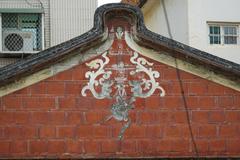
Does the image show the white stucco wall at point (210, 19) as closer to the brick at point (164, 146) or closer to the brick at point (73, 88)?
the brick at point (164, 146)

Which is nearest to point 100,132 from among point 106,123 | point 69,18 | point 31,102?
point 106,123

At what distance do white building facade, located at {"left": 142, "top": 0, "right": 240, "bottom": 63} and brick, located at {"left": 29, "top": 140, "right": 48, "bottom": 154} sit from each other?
10139 millimetres

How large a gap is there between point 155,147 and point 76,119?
4.23ft

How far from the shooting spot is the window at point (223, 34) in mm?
20156

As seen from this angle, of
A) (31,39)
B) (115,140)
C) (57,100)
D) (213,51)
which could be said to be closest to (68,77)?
(57,100)

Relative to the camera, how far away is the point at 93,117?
9984mm

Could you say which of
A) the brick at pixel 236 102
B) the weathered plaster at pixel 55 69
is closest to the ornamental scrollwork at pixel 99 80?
the weathered plaster at pixel 55 69

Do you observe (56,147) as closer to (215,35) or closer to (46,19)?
(46,19)

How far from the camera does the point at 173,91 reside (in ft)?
33.5

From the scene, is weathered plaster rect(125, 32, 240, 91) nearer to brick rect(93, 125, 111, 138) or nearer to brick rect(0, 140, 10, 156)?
brick rect(93, 125, 111, 138)

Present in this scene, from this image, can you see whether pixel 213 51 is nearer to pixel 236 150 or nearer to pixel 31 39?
pixel 31 39

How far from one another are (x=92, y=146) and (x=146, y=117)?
3.13 ft

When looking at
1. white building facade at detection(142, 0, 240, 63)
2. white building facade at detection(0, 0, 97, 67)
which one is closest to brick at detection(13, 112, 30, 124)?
white building facade at detection(0, 0, 97, 67)

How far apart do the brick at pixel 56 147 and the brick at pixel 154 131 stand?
133cm
